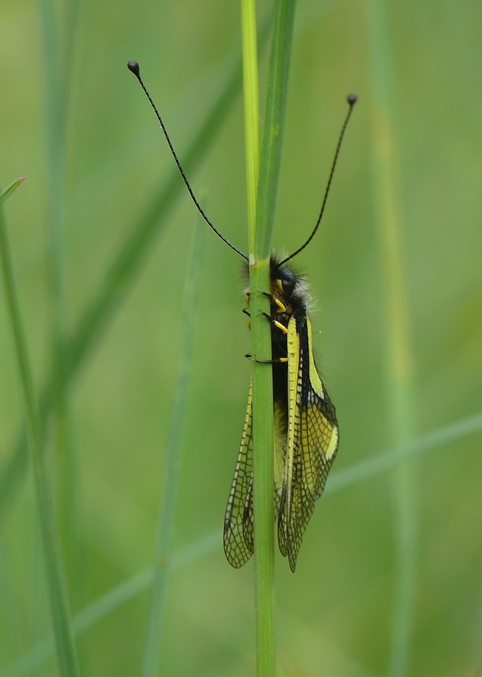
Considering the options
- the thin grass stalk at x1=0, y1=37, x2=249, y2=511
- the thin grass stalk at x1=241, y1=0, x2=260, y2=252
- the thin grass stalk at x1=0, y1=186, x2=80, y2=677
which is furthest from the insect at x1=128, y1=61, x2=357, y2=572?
the thin grass stalk at x1=0, y1=186, x2=80, y2=677

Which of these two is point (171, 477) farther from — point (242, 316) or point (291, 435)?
point (242, 316)

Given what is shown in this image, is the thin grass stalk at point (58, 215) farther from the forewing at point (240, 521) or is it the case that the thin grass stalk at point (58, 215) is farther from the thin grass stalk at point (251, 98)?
the thin grass stalk at point (251, 98)

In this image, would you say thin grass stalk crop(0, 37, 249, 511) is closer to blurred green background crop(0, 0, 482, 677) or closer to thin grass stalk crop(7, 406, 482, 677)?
blurred green background crop(0, 0, 482, 677)

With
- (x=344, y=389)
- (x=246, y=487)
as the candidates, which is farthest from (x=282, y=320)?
(x=344, y=389)

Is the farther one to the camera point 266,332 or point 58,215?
point 58,215

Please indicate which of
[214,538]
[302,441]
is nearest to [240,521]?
[214,538]

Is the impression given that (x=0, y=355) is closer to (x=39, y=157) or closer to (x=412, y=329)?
(x=39, y=157)
